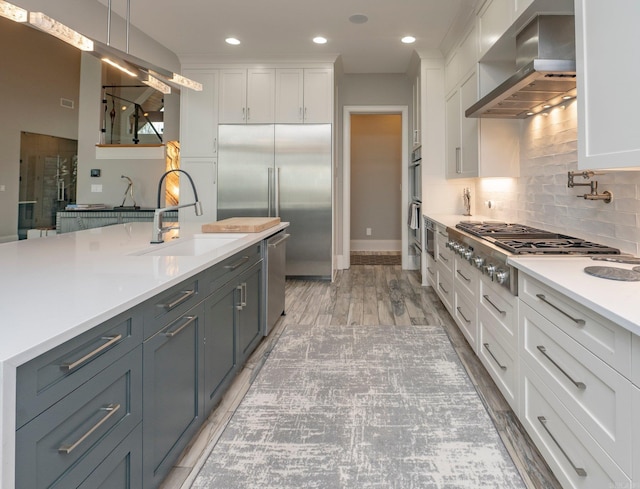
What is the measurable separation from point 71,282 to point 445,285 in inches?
120

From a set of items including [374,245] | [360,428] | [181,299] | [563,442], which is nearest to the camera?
[563,442]

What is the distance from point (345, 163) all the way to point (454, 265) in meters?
3.21

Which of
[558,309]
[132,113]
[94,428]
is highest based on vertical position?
[132,113]

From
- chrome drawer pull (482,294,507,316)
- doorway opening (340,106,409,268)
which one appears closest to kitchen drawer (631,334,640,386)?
chrome drawer pull (482,294,507,316)

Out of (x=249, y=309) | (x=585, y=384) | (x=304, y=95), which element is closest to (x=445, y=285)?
(x=249, y=309)

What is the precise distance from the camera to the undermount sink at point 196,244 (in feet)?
7.68

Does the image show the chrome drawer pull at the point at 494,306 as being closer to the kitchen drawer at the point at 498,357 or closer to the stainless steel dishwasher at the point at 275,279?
the kitchen drawer at the point at 498,357

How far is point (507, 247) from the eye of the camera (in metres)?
2.03

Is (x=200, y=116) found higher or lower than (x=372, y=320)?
higher

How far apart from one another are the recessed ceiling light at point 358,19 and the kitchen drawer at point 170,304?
339cm

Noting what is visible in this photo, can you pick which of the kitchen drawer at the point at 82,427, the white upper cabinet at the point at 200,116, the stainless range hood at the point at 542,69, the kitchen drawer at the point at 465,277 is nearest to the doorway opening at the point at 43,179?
the white upper cabinet at the point at 200,116

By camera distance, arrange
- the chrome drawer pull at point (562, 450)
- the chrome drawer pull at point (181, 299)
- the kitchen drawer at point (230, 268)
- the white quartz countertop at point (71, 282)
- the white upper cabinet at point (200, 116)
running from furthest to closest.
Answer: the white upper cabinet at point (200, 116) → the kitchen drawer at point (230, 268) → the chrome drawer pull at point (181, 299) → the chrome drawer pull at point (562, 450) → the white quartz countertop at point (71, 282)

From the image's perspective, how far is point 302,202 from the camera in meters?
5.20

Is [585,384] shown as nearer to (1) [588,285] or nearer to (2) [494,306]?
(1) [588,285]
